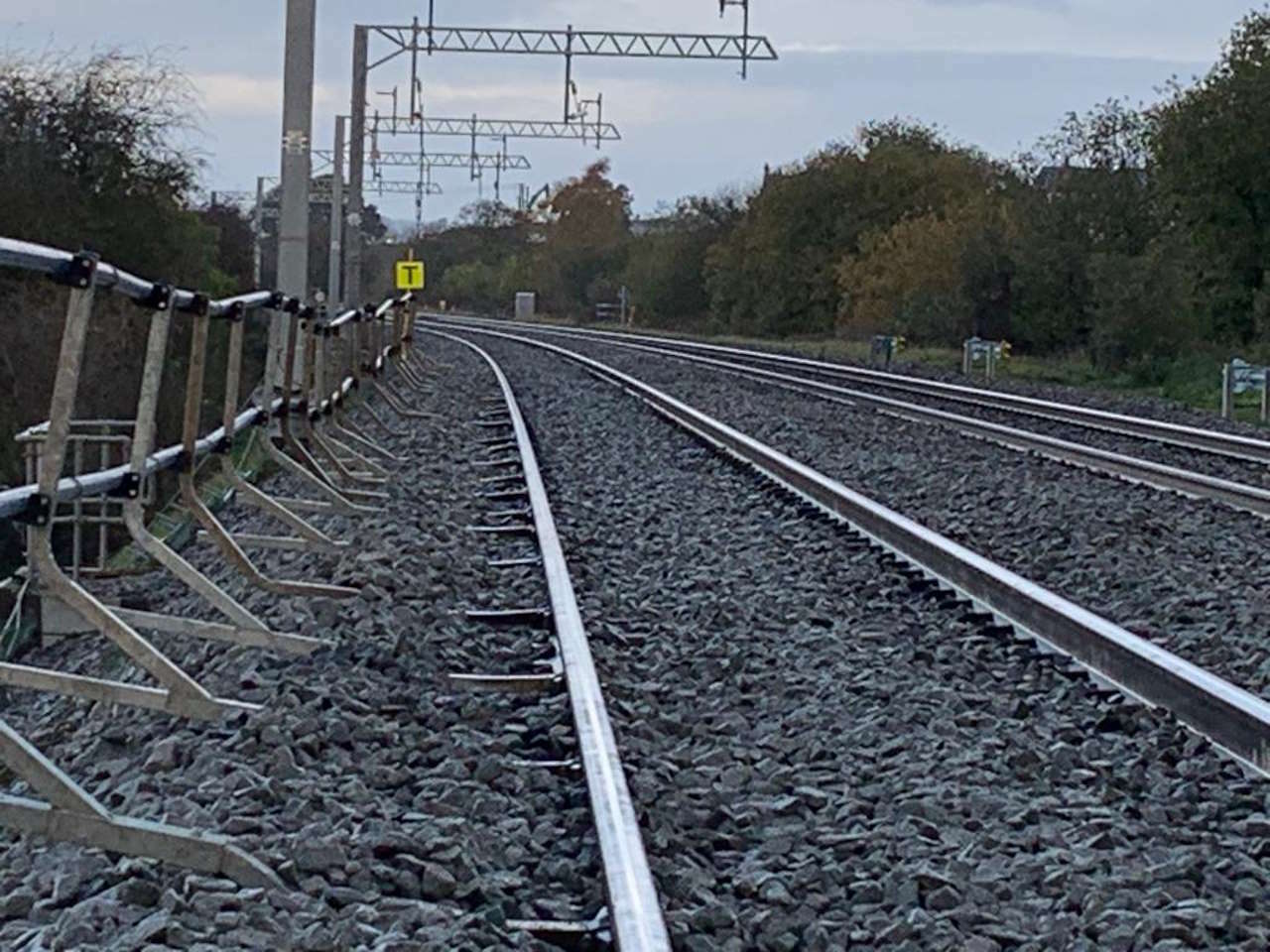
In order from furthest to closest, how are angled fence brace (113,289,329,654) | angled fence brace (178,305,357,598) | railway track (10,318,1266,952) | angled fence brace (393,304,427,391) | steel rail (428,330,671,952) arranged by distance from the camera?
angled fence brace (393,304,427,391), angled fence brace (178,305,357,598), angled fence brace (113,289,329,654), railway track (10,318,1266,952), steel rail (428,330,671,952)

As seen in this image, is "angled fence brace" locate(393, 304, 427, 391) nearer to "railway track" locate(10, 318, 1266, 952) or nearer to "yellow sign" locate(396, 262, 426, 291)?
"yellow sign" locate(396, 262, 426, 291)

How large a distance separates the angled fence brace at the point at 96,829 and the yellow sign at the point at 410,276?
37.0 m

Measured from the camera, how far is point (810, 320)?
77188mm

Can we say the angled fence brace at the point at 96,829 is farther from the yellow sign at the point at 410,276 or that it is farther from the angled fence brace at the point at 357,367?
the yellow sign at the point at 410,276

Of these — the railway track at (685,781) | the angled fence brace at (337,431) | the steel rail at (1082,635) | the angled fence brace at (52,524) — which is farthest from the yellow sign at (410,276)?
the angled fence brace at (52,524)

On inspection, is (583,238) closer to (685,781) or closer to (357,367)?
(357,367)

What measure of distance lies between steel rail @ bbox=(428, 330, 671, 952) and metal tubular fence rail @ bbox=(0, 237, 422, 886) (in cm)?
85

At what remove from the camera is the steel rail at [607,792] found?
4883mm

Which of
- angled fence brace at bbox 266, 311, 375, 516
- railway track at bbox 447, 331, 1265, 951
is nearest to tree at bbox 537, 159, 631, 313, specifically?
angled fence brace at bbox 266, 311, 375, 516

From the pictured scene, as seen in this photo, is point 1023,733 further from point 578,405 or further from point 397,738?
point 578,405

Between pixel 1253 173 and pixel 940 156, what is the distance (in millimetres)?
32110

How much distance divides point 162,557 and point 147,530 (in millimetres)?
1894

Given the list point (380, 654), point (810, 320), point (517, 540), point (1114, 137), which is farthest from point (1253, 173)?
point (380, 654)

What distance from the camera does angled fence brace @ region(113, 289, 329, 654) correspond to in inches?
308
